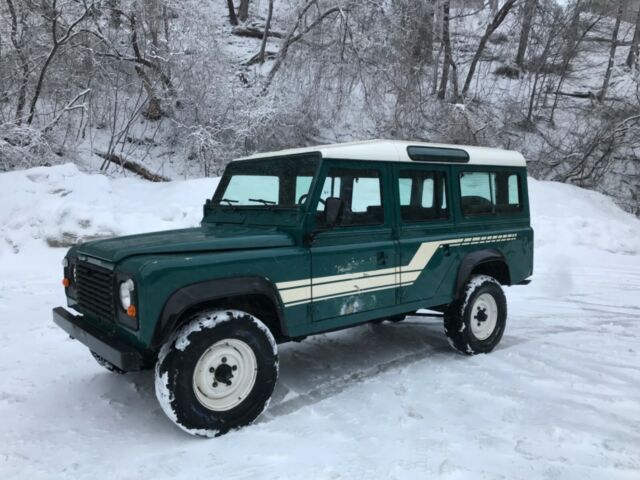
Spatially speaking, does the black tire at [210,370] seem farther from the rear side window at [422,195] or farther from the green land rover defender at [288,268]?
the rear side window at [422,195]

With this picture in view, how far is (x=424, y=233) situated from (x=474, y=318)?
1137 millimetres

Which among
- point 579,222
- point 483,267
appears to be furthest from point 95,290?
point 579,222

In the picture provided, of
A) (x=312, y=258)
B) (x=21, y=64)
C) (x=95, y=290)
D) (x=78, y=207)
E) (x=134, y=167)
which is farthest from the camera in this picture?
(x=134, y=167)

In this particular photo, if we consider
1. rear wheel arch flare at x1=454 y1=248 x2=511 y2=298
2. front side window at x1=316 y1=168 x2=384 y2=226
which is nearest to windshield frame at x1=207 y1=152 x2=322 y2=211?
front side window at x1=316 y1=168 x2=384 y2=226

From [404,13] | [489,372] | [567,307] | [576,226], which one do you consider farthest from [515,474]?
[404,13]

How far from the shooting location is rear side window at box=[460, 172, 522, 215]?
5016 mm

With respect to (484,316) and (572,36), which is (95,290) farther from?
(572,36)

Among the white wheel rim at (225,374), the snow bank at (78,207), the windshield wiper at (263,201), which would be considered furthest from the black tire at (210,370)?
the snow bank at (78,207)

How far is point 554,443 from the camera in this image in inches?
130

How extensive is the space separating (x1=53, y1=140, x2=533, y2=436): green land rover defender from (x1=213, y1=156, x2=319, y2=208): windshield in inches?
0.5

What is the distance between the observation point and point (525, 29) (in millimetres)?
17953

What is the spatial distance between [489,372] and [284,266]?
225 cm

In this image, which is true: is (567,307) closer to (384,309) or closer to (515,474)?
(384,309)

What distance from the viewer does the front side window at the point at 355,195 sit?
13.0ft
